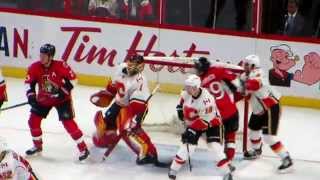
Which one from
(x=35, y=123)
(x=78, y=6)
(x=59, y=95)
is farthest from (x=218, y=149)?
(x=78, y=6)

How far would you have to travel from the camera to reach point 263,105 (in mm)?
6941

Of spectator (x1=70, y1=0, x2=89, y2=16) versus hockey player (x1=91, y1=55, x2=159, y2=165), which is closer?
hockey player (x1=91, y1=55, x2=159, y2=165)

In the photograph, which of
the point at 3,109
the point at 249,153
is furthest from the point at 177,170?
the point at 3,109

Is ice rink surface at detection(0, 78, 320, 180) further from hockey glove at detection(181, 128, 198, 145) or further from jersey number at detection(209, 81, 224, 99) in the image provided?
jersey number at detection(209, 81, 224, 99)

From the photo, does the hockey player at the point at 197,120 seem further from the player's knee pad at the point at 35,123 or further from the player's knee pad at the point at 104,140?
the player's knee pad at the point at 35,123

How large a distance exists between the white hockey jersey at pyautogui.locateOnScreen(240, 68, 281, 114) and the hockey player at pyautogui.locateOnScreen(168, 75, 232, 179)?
1.45 feet

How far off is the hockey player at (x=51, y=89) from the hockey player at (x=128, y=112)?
29 cm

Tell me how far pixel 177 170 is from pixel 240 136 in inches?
44.4

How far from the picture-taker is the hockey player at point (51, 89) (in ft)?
22.4

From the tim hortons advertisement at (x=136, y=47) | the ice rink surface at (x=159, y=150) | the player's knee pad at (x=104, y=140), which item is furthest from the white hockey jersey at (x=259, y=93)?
the tim hortons advertisement at (x=136, y=47)

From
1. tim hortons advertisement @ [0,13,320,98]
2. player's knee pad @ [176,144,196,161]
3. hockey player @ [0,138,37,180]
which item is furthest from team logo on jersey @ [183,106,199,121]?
tim hortons advertisement @ [0,13,320,98]

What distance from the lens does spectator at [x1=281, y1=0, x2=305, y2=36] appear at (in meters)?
9.04

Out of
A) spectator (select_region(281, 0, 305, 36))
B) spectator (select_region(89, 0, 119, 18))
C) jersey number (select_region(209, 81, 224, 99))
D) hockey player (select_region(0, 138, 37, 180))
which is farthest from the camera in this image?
spectator (select_region(89, 0, 119, 18))

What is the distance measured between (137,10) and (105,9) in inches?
14.9
